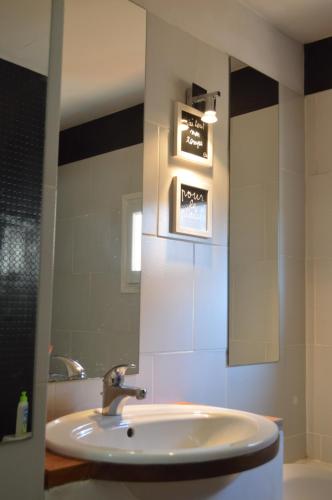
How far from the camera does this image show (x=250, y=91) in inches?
92.7

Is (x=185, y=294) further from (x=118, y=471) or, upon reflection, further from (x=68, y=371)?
(x=118, y=471)

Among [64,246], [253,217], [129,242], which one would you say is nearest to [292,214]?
[253,217]

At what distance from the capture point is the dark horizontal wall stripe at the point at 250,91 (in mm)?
2277

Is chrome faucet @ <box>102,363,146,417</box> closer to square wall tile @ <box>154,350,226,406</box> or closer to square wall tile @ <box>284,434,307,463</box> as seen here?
square wall tile @ <box>154,350,226,406</box>

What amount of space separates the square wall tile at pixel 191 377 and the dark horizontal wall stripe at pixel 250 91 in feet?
3.27

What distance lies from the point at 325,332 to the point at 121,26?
1.56 meters

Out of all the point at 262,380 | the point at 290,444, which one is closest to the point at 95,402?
the point at 262,380

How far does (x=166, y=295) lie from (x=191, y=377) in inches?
12.8

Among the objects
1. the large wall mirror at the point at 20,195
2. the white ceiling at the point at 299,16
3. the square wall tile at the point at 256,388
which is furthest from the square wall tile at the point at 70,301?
the white ceiling at the point at 299,16

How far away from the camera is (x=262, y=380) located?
2271mm

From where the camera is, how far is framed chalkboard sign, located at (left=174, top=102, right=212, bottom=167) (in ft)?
6.51

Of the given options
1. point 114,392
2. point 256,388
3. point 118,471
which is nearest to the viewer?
point 118,471

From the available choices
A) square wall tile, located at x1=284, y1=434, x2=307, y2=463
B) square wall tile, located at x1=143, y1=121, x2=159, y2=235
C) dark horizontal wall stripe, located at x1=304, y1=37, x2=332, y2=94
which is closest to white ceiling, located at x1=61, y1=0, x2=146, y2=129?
square wall tile, located at x1=143, y1=121, x2=159, y2=235

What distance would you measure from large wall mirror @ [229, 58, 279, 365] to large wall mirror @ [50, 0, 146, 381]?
52 cm
